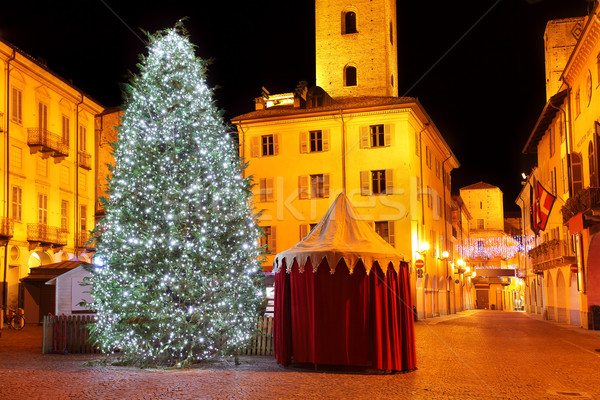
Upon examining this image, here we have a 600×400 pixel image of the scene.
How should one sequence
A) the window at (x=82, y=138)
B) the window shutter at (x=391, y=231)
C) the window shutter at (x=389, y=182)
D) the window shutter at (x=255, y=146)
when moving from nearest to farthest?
the window shutter at (x=391, y=231), the window shutter at (x=389, y=182), the window at (x=82, y=138), the window shutter at (x=255, y=146)

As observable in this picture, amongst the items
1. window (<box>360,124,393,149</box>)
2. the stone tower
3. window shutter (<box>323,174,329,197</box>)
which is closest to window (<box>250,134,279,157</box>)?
window shutter (<box>323,174,329,197</box>)

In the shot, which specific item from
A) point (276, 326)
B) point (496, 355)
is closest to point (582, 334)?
point (496, 355)

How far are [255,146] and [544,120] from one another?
52.1ft

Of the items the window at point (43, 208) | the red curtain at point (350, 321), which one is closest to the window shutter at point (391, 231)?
the window at point (43, 208)

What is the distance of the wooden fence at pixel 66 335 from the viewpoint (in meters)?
17.2

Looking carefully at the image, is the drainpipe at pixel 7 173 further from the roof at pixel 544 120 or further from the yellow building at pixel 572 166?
the roof at pixel 544 120

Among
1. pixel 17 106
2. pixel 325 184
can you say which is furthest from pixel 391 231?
pixel 17 106

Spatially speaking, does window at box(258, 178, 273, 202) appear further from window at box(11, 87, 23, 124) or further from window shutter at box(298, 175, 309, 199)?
window at box(11, 87, 23, 124)

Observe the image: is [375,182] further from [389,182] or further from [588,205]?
[588,205]

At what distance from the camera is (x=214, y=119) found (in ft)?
50.8

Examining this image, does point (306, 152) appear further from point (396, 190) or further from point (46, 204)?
point (46, 204)

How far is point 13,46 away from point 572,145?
25.3 metres

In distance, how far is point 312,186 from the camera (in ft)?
129

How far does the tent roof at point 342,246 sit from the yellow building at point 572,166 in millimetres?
12355
